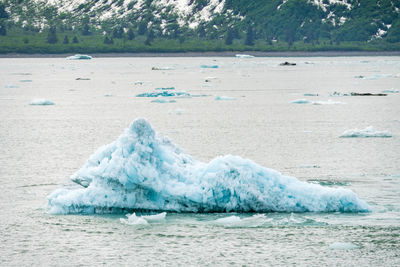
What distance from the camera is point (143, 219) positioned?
410 inches

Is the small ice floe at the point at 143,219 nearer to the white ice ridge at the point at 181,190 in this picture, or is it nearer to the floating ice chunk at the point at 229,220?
the white ice ridge at the point at 181,190

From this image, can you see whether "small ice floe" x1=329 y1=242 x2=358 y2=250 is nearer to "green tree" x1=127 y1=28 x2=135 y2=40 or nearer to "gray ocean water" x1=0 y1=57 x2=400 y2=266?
"gray ocean water" x1=0 y1=57 x2=400 y2=266

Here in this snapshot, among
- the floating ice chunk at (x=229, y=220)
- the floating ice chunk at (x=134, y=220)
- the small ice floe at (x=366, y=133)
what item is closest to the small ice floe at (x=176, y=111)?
the small ice floe at (x=366, y=133)

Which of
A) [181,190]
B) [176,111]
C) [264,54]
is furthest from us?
[264,54]

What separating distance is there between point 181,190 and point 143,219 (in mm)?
775

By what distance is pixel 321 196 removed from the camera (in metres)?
11.1

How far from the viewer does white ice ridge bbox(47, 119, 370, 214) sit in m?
10.9

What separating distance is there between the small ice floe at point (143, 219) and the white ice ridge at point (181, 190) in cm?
38

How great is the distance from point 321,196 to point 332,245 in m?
1.80

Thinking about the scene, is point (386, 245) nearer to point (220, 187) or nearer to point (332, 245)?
point (332, 245)

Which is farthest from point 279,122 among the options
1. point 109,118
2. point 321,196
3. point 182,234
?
point 182,234

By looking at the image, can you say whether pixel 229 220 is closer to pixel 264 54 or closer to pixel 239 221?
pixel 239 221

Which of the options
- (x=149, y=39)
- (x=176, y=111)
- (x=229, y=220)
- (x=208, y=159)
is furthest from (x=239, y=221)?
(x=149, y=39)

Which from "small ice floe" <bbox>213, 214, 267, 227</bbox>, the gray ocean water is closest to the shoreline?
the gray ocean water
